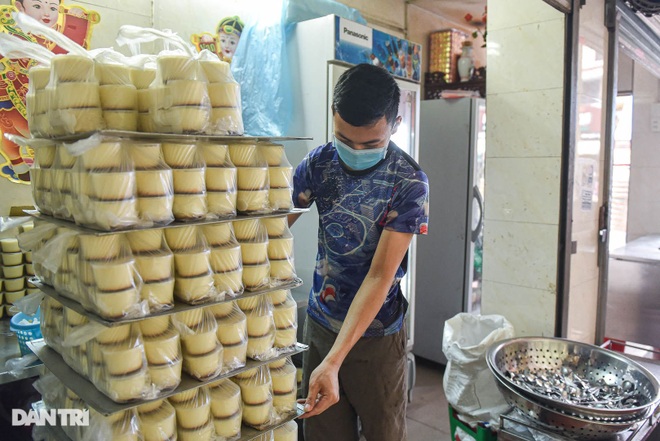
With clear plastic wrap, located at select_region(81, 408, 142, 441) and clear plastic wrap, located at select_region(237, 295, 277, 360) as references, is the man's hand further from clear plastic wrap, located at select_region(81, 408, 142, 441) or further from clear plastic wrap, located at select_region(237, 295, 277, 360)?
clear plastic wrap, located at select_region(81, 408, 142, 441)

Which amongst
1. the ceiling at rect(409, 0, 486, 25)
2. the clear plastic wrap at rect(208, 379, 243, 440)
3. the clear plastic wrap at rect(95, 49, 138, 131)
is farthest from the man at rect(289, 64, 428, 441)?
the ceiling at rect(409, 0, 486, 25)

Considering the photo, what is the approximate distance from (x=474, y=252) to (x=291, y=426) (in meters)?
2.87

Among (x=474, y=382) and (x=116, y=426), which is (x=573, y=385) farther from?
(x=116, y=426)

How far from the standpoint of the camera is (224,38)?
3.07 meters

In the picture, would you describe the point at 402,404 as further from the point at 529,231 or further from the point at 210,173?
the point at 529,231

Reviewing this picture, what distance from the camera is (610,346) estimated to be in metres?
3.39

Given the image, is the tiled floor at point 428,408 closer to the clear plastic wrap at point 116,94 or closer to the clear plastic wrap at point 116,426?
the clear plastic wrap at point 116,426

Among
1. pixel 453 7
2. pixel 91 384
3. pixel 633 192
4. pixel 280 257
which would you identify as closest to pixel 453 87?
pixel 453 7

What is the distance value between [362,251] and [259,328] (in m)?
0.48

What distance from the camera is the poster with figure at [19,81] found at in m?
2.34

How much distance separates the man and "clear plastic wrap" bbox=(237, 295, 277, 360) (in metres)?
0.21

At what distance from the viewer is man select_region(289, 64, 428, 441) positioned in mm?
1510

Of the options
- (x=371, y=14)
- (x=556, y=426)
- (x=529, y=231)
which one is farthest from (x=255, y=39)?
(x=556, y=426)

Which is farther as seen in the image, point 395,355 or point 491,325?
point 491,325
